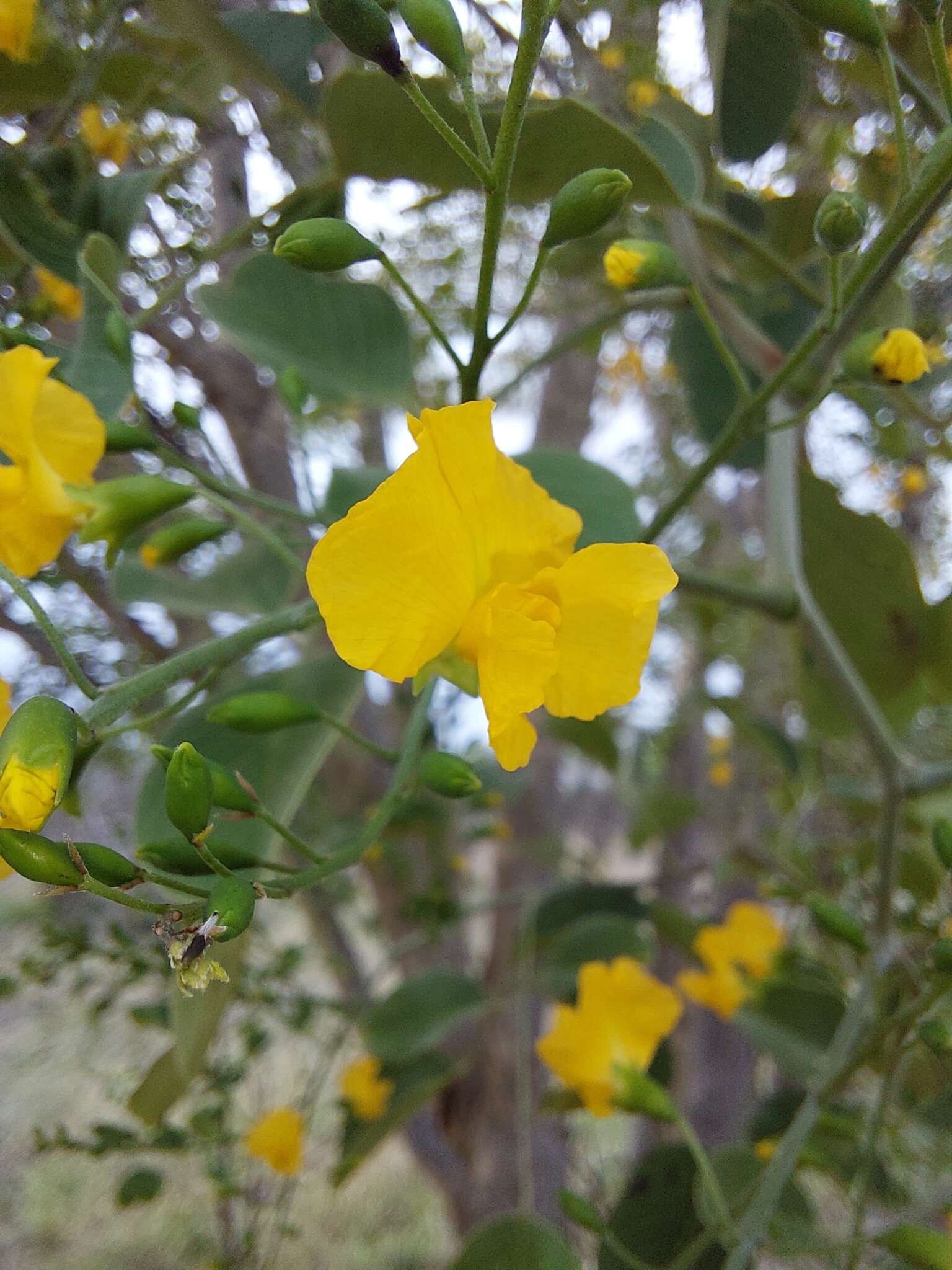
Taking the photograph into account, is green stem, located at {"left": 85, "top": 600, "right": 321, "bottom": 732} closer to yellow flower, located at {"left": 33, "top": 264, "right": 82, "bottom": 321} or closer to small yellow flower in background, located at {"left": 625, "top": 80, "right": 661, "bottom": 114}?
yellow flower, located at {"left": 33, "top": 264, "right": 82, "bottom": 321}

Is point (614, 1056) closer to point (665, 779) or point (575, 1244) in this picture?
point (575, 1244)

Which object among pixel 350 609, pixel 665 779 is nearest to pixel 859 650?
pixel 350 609

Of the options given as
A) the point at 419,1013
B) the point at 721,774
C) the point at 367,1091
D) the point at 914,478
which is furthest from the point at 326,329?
the point at 721,774

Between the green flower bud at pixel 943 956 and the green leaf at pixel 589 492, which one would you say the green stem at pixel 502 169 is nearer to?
the green leaf at pixel 589 492

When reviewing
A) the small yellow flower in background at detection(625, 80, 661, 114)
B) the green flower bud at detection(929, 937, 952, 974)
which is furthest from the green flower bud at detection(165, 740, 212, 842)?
the small yellow flower in background at detection(625, 80, 661, 114)

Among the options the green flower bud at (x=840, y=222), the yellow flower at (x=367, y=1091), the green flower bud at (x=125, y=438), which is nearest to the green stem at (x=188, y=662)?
the green flower bud at (x=125, y=438)

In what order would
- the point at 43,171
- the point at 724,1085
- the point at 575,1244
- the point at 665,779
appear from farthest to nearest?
the point at 665,779 < the point at 724,1085 < the point at 575,1244 < the point at 43,171
